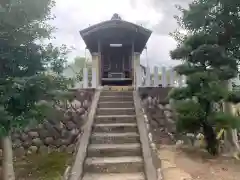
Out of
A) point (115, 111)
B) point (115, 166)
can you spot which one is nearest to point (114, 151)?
point (115, 166)

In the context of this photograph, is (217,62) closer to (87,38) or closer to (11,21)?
(11,21)

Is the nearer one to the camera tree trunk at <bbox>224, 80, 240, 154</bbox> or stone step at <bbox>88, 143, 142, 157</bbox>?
stone step at <bbox>88, 143, 142, 157</bbox>

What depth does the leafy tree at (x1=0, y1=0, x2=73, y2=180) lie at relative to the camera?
4266mm

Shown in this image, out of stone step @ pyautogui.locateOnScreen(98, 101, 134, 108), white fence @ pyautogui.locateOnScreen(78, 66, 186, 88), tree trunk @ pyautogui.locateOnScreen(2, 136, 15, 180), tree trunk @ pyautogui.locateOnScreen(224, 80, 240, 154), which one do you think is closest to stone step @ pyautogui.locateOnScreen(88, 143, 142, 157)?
tree trunk @ pyautogui.locateOnScreen(2, 136, 15, 180)

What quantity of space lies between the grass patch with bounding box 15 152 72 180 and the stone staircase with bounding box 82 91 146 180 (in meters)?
0.60

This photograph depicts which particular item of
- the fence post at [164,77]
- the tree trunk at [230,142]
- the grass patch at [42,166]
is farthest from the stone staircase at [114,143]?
the tree trunk at [230,142]

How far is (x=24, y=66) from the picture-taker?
4906 millimetres

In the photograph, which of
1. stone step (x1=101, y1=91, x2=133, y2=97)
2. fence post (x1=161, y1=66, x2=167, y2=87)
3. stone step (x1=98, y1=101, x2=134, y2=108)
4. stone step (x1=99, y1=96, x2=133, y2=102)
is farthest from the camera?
fence post (x1=161, y1=66, x2=167, y2=87)

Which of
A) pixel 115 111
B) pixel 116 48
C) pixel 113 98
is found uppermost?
pixel 116 48

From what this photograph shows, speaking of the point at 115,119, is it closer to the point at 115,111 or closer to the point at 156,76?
the point at 115,111

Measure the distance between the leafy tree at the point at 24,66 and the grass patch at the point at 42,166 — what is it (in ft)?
1.97

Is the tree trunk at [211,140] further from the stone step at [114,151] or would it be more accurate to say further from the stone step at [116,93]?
the stone step at [116,93]

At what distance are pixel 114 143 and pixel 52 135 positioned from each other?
2378 millimetres

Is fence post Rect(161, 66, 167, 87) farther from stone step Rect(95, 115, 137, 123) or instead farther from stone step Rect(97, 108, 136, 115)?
stone step Rect(95, 115, 137, 123)
